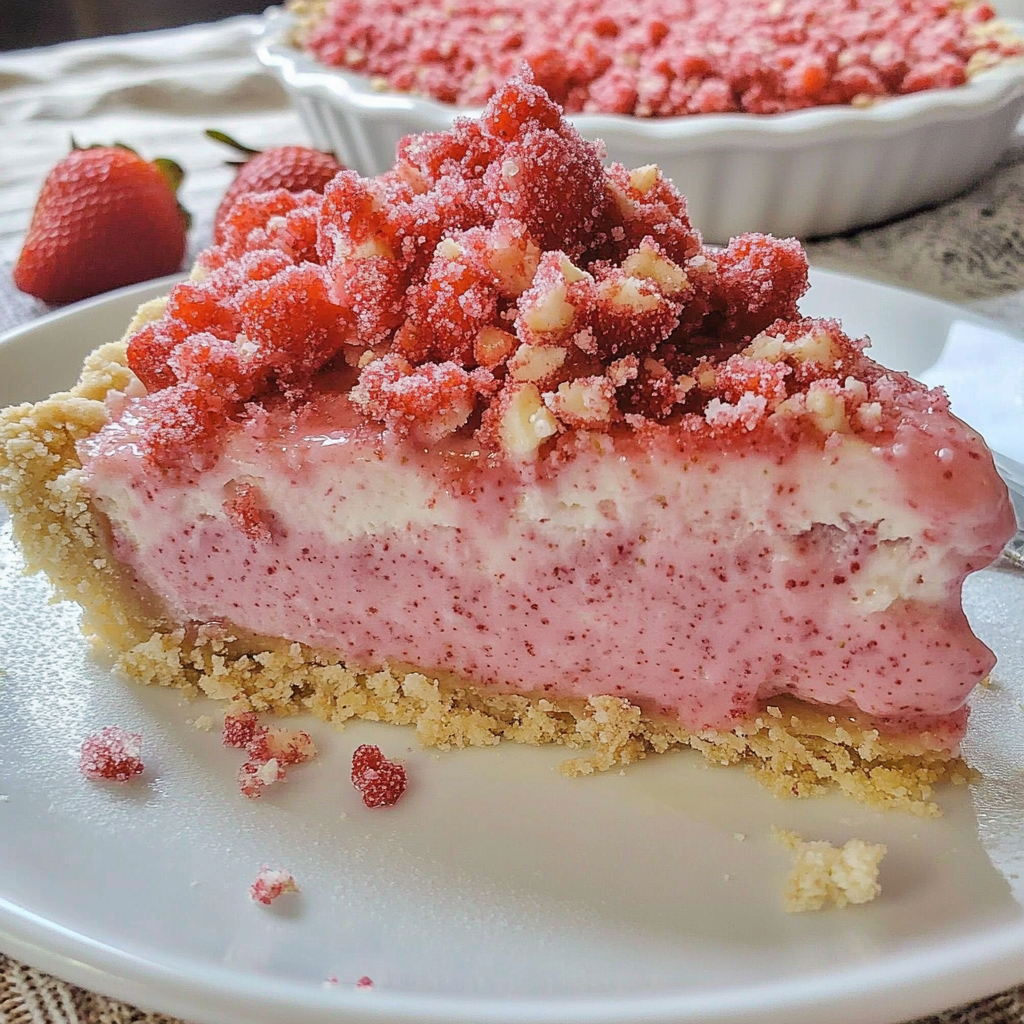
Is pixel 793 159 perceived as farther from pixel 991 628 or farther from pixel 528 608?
pixel 528 608

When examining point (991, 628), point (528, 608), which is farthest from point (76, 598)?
point (991, 628)

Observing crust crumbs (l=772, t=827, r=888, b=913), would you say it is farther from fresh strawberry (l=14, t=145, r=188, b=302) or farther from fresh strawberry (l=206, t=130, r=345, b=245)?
fresh strawberry (l=14, t=145, r=188, b=302)

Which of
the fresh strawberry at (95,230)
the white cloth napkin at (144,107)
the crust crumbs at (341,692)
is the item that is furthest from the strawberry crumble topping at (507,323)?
the white cloth napkin at (144,107)

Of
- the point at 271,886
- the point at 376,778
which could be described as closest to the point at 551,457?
the point at 376,778

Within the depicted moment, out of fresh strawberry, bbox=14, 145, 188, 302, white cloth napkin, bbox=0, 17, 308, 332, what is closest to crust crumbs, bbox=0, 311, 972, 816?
fresh strawberry, bbox=14, 145, 188, 302

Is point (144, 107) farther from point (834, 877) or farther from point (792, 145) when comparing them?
point (834, 877)

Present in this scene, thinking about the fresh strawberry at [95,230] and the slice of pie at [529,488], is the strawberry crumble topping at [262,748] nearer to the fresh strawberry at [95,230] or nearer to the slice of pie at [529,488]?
the slice of pie at [529,488]
